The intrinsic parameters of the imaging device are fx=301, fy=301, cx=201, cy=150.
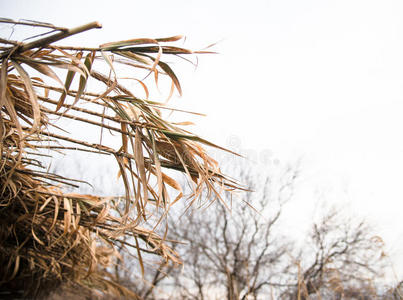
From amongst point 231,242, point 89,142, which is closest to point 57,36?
point 89,142

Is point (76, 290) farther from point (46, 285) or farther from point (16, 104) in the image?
point (16, 104)

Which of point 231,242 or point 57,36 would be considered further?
point 231,242

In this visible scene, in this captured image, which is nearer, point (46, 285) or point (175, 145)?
point (175, 145)

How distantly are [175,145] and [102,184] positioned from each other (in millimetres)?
6681

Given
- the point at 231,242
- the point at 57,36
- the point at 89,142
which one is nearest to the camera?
the point at 57,36

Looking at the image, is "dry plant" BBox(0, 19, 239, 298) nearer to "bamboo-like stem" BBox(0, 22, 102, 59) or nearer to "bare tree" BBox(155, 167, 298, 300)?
"bamboo-like stem" BBox(0, 22, 102, 59)

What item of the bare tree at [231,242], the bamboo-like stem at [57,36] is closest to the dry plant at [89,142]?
the bamboo-like stem at [57,36]

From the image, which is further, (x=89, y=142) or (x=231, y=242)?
(x=231, y=242)

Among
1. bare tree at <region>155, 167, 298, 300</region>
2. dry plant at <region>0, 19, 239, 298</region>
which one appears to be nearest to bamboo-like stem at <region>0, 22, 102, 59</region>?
dry plant at <region>0, 19, 239, 298</region>

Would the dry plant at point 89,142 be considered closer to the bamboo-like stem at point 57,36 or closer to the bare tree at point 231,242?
the bamboo-like stem at point 57,36

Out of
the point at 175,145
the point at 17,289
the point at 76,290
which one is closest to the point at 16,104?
the point at 175,145

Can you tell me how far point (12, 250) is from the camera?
0.77m

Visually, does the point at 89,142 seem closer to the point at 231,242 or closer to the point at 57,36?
the point at 57,36

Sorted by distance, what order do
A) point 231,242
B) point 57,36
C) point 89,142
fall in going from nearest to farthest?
point 57,36 → point 89,142 → point 231,242
